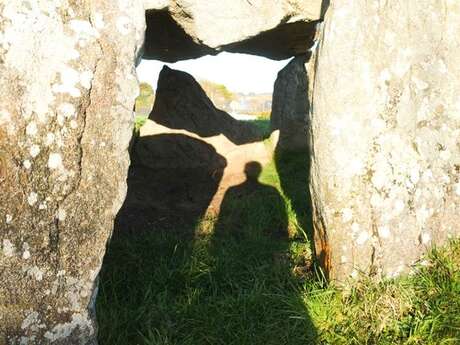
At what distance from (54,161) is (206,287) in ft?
6.00

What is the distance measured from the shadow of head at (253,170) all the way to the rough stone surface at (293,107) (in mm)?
713

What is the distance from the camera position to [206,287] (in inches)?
171

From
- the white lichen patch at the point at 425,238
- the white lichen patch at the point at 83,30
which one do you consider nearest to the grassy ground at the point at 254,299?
the white lichen patch at the point at 425,238

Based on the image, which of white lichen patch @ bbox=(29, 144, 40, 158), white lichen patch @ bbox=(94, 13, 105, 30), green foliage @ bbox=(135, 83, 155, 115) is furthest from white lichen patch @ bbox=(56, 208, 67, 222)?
green foliage @ bbox=(135, 83, 155, 115)

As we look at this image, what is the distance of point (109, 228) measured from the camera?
335 centimetres

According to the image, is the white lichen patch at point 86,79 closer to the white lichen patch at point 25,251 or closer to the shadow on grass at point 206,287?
the white lichen patch at point 25,251

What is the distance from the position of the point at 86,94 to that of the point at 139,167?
4604 mm

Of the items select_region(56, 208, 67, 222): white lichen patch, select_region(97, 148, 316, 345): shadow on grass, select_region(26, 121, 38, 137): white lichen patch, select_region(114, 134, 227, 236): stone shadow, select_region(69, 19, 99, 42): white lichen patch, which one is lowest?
select_region(97, 148, 316, 345): shadow on grass

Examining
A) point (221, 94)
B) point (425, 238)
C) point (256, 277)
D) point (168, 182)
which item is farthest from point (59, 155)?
point (221, 94)

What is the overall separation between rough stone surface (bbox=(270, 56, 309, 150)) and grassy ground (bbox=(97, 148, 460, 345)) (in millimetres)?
3408

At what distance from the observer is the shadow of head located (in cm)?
745

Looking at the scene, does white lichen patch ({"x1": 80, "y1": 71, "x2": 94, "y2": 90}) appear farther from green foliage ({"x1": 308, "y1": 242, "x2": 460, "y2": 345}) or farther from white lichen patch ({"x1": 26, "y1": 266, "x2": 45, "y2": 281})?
green foliage ({"x1": 308, "y1": 242, "x2": 460, "y2": 345})

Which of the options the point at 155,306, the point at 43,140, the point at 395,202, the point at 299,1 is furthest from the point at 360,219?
the point at 299,1

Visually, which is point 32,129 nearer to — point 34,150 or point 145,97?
point 34,150
